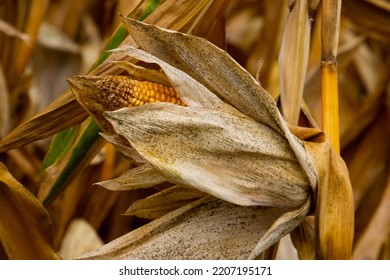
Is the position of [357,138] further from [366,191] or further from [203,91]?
[203,91]

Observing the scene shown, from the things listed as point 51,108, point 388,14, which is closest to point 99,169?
point 51,108

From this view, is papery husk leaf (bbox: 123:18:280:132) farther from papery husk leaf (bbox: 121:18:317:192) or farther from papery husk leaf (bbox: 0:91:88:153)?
papery husk leaf (bbox: 0:91:88:153)

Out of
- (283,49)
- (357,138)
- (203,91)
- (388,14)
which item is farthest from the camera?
(357,138)

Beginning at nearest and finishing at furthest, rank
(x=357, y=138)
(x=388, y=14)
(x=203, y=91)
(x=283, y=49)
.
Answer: (x=203, y=91) → (x=283, y=49) → (x=388, y=14) → (x=357, y=138)

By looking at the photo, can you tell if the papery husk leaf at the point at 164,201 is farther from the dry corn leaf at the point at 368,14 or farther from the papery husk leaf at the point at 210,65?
the dry corn leaf at the point at 368,14

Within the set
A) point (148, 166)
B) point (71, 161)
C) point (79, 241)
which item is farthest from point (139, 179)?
point (79, 241)

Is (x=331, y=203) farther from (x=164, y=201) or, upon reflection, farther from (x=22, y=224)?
(x=22, y=224)
